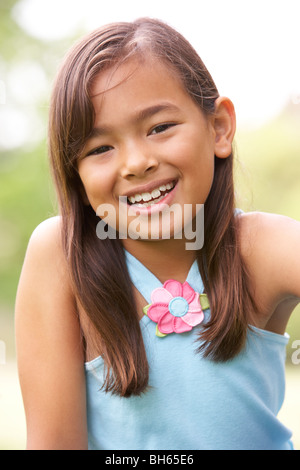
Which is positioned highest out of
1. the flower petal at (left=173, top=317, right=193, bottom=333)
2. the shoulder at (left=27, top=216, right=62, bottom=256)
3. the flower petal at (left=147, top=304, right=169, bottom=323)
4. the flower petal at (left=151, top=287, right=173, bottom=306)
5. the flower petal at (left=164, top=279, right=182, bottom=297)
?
the shoulder at (left=27, top=216, right=62, bottom=256)

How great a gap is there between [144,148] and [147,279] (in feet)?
0.86

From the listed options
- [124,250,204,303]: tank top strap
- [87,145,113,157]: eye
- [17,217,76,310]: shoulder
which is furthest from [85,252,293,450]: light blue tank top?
[87,145,113,157]: eye

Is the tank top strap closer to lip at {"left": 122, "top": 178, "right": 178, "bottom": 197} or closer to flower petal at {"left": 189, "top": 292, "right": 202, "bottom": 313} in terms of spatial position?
flower petal at {"left": 189, "top": 292, "right": 202, "bottom": 313}

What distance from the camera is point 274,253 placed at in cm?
109

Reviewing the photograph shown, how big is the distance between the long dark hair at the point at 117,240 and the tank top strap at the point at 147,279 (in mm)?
12

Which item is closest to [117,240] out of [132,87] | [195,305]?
[195,305]

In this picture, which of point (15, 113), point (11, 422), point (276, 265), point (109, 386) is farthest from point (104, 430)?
point (15, 113)

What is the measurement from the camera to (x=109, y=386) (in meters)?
1.09

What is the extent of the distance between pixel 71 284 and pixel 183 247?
0.72 feet

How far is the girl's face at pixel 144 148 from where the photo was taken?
984mm

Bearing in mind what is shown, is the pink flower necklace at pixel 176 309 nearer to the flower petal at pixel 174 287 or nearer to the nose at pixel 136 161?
the flower petal at pixel 174 287

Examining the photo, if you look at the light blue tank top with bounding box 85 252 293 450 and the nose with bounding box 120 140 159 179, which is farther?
the light blue tank top with bounding box 85 252 293 450

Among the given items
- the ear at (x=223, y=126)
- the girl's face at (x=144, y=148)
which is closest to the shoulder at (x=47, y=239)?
the girl's face at (x=144, y=148)

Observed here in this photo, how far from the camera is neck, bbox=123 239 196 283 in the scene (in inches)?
44.8
